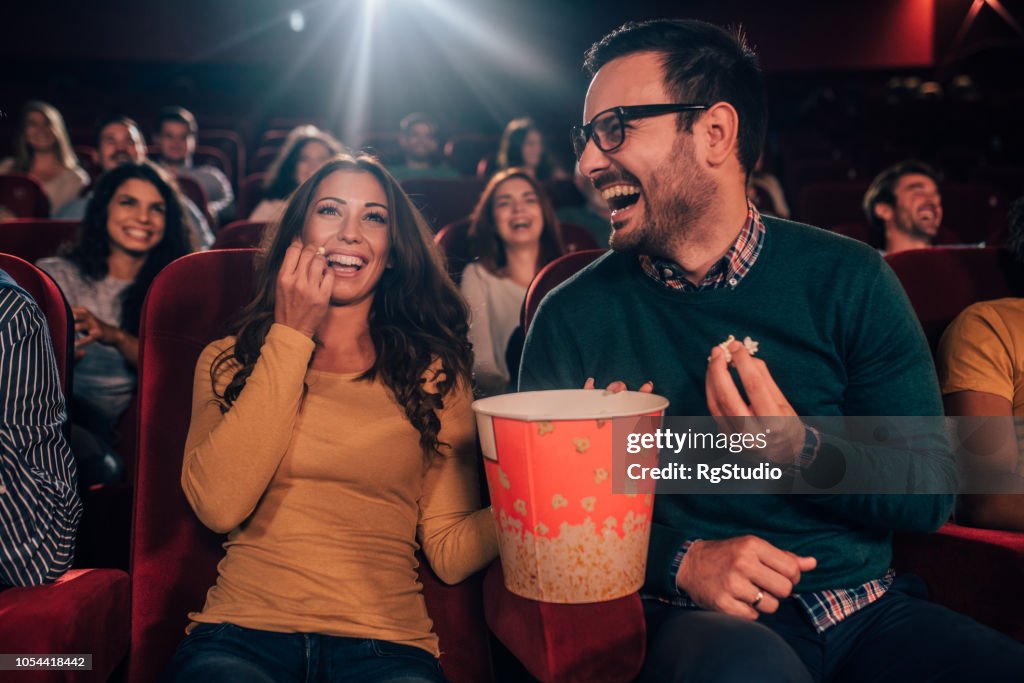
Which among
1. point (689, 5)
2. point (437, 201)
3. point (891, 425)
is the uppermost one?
point (689, 5)

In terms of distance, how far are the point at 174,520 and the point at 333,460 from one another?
226 millimetres

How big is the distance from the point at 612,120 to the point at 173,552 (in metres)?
0.75

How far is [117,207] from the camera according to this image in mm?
2229

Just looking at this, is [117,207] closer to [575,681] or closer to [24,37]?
[575,681]

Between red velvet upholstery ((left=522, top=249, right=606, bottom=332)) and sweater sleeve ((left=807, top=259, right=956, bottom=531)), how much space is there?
44 centimetres

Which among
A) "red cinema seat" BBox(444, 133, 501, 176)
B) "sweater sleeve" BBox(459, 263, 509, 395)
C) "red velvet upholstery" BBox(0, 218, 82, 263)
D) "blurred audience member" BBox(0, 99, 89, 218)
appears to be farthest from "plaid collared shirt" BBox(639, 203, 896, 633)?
"red cinema seat" BBox(444, 133, 501, 176)

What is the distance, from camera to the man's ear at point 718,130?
3.52ft

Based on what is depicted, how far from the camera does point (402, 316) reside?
1.32 metres

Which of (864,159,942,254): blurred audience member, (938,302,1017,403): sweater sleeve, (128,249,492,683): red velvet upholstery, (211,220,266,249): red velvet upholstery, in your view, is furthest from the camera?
(864,159,942,254): blurred audience member

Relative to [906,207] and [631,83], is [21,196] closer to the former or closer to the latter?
[631,83]

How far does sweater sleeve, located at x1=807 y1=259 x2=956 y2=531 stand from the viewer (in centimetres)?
93

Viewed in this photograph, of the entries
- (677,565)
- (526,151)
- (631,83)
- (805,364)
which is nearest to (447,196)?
(526,151)

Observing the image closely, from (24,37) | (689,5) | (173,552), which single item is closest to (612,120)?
(173,552)

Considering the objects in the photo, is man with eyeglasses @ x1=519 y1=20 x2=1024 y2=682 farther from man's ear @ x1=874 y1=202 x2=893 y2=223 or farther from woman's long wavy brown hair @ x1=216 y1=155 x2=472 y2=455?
man's ear @ x1=874 y1=202 x2=893 y2=223
